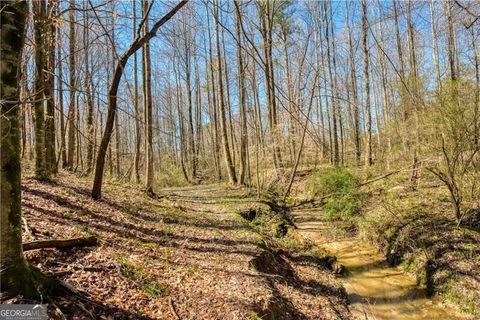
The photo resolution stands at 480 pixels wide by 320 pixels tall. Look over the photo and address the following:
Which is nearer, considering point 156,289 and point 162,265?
point 156,289

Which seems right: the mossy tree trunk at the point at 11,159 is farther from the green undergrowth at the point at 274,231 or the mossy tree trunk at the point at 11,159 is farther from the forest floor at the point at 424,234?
the forest floor at the point at 424,234

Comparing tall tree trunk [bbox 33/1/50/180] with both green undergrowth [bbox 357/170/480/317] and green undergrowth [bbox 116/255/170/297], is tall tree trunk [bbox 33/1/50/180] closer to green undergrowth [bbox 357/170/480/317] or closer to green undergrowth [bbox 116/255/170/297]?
green undergrowth [bbox 116/255/170/297]

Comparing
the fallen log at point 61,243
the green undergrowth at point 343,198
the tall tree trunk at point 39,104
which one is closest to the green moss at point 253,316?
the fallen log at point 61,243

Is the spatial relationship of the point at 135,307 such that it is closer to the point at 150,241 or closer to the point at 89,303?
the point at 89,303

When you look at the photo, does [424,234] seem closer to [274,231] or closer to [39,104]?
[274,231]

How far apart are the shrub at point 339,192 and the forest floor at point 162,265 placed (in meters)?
2.23

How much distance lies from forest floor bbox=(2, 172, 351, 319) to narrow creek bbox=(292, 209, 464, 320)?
17.1 inches

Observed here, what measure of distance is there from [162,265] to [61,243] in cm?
143

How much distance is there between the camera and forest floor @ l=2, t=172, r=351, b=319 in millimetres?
3756

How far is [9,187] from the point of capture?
2.72 m

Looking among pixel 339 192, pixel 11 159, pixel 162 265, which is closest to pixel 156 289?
pixel 162 265

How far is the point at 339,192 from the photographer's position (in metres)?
10.5

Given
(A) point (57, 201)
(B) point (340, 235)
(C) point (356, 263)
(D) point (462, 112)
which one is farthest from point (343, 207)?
(A) point (57, 201)

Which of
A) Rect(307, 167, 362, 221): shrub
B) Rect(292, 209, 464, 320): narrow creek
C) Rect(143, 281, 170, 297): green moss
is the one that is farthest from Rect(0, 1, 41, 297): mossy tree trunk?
Rect(307, 167, 362, 221): shrub
